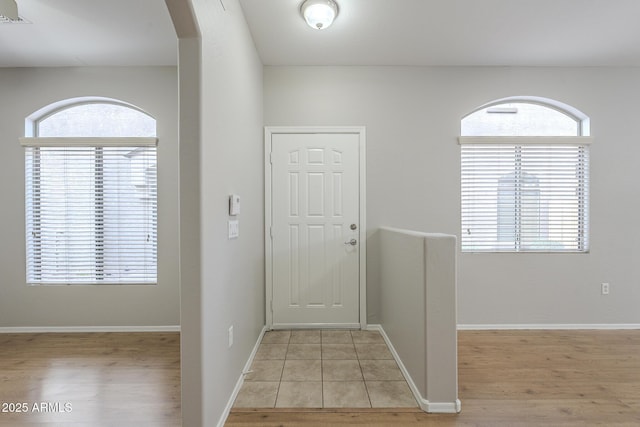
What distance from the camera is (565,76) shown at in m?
3.20

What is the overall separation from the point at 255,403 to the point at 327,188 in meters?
2.00

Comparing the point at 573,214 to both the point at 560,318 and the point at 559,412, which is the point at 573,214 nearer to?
the point at 560,318

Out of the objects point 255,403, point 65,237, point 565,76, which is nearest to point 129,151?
point 65,237

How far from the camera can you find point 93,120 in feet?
10.3

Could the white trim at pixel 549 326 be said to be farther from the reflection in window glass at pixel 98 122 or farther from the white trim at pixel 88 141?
the reflection in window glass at pixel 98 122

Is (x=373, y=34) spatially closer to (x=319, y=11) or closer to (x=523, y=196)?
(x=319, y=11)

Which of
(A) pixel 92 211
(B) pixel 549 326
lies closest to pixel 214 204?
(A) pixel 92 211

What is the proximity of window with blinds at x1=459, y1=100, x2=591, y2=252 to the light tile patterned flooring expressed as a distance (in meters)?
1.65

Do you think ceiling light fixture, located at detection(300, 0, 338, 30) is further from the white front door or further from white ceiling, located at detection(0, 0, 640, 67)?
the white front door

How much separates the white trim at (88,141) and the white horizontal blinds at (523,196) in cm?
342

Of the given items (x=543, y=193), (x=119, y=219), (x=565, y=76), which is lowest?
(x=119, y=219)

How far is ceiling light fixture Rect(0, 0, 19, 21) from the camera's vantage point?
2080 mm

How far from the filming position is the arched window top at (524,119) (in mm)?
3258

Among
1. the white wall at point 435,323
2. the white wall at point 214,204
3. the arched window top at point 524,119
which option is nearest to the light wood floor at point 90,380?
the white wall at point 214,204
